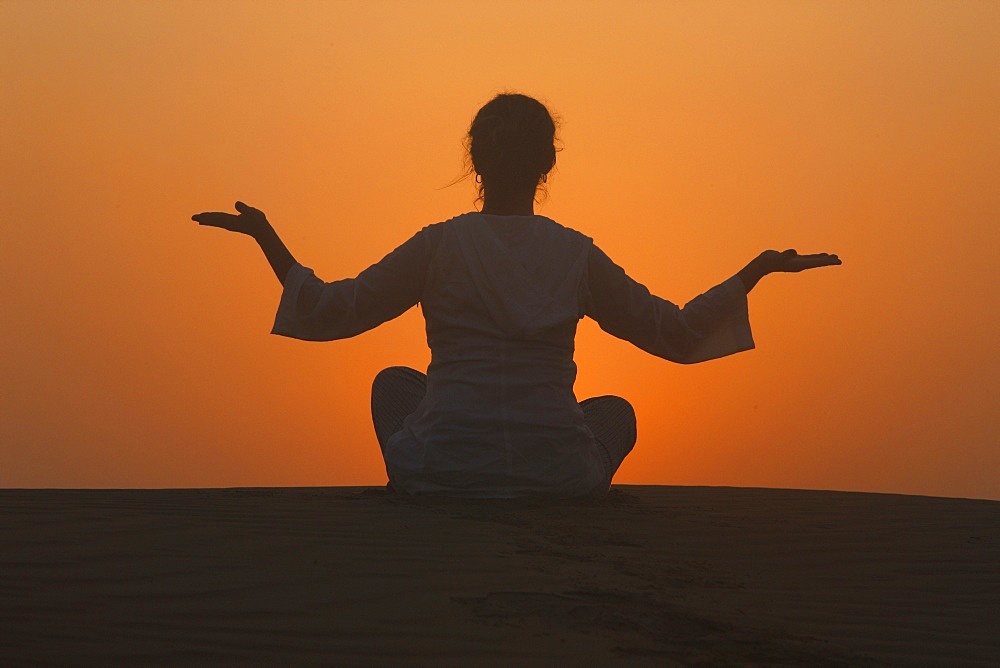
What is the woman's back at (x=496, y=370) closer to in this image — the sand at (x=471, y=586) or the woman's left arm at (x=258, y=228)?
the sand at (x=471, y=586)

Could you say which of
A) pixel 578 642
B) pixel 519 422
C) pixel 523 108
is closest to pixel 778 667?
pixel 578 642

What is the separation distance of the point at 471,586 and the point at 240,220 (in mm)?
2721

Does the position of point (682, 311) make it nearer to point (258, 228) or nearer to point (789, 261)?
point (789, 261)

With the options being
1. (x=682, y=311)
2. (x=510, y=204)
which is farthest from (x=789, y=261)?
(x=510, y=204)

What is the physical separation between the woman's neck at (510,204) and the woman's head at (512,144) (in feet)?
0.09

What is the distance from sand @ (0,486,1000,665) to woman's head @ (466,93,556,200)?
1.40m

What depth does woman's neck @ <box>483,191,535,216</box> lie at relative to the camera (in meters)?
5.84

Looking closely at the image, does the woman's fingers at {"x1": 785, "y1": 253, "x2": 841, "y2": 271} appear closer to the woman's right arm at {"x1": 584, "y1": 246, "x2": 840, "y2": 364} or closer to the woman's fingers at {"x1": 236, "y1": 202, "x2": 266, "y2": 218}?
the woman's right arm at {"x1": 584, "y1": 246, "x2": 840, "y2": 364}

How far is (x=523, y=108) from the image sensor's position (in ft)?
18.9

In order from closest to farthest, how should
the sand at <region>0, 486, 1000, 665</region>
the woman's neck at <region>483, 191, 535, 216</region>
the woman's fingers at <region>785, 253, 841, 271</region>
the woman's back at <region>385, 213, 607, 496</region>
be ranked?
the sand at <region>0, 486, 1000, 665</region> → the woman's back at <region>385, 213, 607, 496</region> → the woman's neck at <region>483, 191, 535, 216</region> → the woman's fingers at <region>785, 253, 841, 271</region>

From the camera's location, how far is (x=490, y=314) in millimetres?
5656

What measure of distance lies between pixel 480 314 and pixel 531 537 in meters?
Answer: 1.40

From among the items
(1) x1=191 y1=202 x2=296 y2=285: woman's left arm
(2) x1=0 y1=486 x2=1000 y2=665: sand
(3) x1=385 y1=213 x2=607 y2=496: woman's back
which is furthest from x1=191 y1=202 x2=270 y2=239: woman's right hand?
(2) x1=0 y1=486 x2=1000 y2=665: sand

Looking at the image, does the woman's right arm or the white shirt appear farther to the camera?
the woman's right arm
